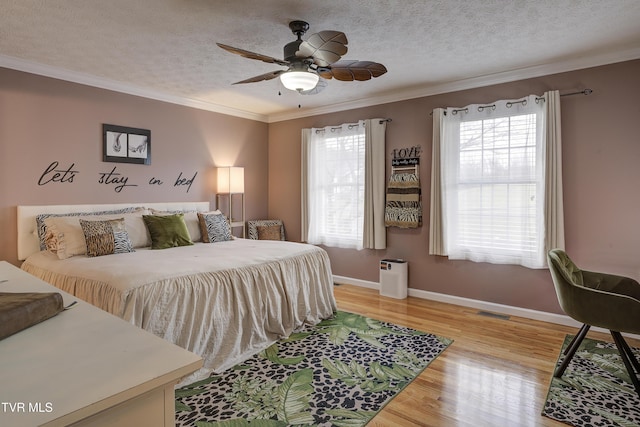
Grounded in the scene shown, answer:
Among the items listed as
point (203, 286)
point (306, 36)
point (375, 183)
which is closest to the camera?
point (203, 286)

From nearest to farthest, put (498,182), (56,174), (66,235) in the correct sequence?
1. (66,235)
2. (56,174)
3. (498,182)

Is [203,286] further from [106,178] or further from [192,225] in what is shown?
[106,178]

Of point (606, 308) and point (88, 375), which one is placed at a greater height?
point (88, 375)

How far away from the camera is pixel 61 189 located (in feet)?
12.0

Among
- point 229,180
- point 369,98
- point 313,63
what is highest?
point 369,98

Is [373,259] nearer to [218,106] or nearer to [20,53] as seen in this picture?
[218,106]

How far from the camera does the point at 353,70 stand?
2.56 m

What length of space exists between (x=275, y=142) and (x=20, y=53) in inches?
127

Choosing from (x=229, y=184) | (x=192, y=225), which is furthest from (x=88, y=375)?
(x=229, y=184)

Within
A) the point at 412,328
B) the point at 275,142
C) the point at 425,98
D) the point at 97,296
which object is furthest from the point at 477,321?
the point at 275,142

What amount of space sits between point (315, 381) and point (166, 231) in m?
2.17

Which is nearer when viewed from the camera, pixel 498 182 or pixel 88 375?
pixel 88 375

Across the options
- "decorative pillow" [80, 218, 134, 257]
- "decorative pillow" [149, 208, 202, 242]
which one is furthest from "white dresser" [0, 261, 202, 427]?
"decorative pillow" [149, 208, 202, 242]

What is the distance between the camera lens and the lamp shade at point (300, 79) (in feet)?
8.23
